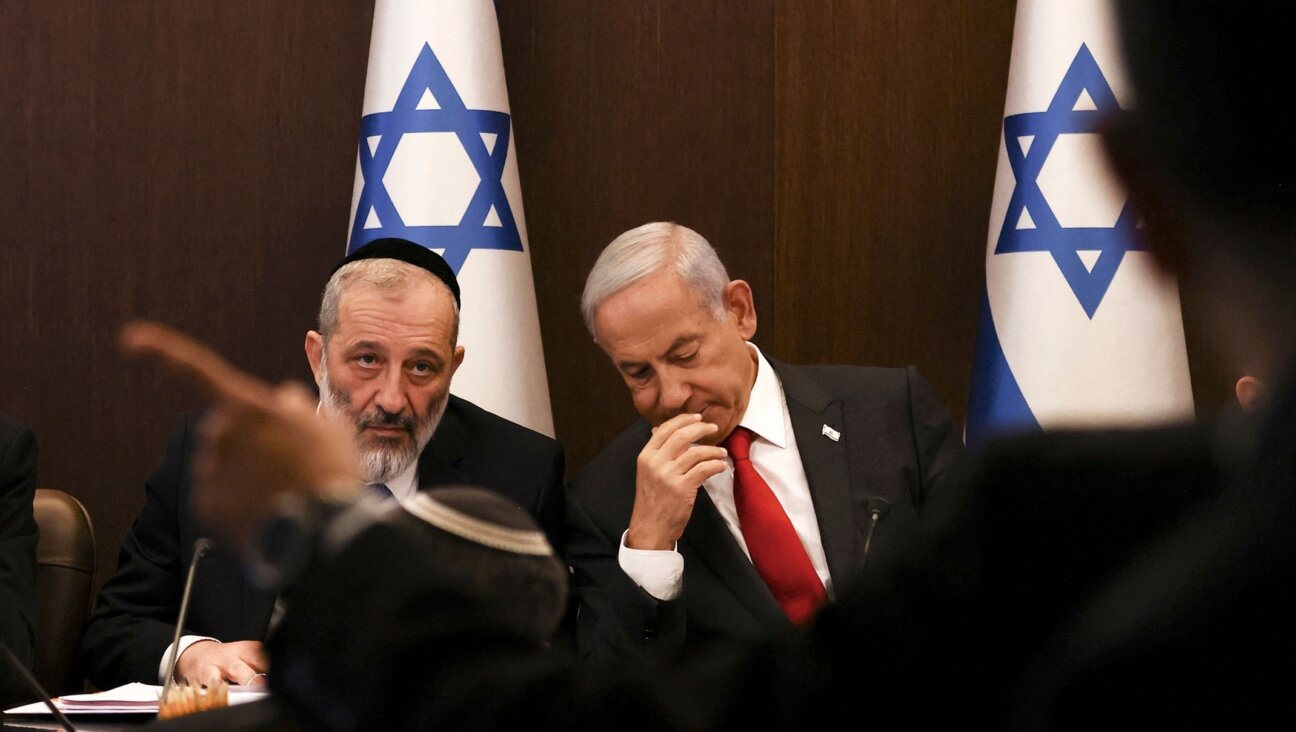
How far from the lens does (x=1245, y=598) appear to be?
1.84ft

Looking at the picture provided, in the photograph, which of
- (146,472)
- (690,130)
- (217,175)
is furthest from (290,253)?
(690,130)

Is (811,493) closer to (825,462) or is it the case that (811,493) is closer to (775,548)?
(825,462)

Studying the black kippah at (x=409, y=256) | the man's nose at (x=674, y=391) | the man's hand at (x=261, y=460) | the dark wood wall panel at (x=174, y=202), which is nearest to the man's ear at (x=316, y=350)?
the black kippah at (x=409, y=256)

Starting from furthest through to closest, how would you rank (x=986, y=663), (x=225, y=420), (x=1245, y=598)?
(x=225, y=420) → (x=986, y=663) → (x=1245, y=598)

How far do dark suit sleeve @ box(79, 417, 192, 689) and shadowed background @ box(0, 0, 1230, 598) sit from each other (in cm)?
142

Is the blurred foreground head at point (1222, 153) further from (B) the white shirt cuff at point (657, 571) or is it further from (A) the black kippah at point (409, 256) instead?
(A) the black kippah at point (409, 256)

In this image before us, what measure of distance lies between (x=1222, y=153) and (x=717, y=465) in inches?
97.0

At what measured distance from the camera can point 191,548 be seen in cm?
329

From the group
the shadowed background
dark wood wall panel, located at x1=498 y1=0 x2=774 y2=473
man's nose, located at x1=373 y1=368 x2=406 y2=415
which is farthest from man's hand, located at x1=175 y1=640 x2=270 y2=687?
dark wood wall panel, located at x1=498 y1=0 x2=774 y2=473

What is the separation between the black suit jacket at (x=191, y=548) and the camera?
319 centimetres

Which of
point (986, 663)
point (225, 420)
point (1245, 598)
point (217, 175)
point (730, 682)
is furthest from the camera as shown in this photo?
point (217, 175)

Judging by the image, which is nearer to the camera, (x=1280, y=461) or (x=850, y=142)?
(x=1280, y=461)

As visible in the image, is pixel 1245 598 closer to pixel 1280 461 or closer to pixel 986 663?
pixel 1280 461

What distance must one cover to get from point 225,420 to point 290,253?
3.98 m
